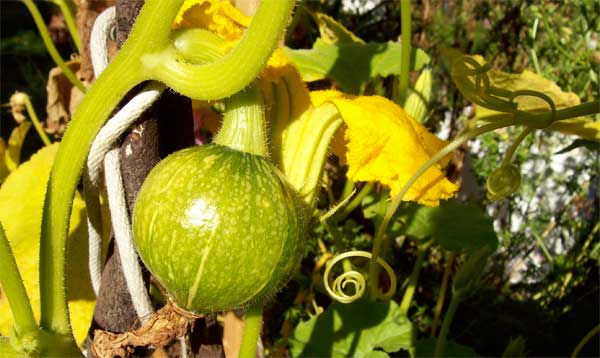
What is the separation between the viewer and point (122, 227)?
0.72 meters

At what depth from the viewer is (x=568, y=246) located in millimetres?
2438

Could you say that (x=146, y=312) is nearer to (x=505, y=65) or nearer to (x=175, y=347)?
(x=175, y=347)

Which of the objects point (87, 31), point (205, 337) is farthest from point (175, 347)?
point (87, 31)

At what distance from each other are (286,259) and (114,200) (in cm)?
23

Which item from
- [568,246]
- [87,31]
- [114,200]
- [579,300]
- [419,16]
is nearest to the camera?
[114,200]

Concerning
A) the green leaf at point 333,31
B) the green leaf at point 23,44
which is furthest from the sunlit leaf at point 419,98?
the green leaf at point 23,44

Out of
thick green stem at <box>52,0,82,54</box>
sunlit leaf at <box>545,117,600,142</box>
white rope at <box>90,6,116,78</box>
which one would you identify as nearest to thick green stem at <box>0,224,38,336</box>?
white rope at <box>90,6,116,78</box>

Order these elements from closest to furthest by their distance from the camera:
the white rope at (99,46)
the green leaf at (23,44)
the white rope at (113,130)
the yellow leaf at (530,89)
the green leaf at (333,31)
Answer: the white rope at (113,130)
the white rope at (99,46)
the yellow leaf at (530,89)
the green leaf at (333,31)
the green leaf at (23,44)

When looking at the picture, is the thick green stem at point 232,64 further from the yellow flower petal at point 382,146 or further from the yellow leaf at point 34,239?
the yellow leaf at point 34,239

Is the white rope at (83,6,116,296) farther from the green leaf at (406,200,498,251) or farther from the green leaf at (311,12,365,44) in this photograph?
the green leaf at (311,12,365,44)

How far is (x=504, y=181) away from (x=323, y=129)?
42 cm

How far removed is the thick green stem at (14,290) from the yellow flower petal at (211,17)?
268mm

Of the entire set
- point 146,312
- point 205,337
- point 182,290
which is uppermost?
point 182,290

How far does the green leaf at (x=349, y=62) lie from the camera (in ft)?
4.44
